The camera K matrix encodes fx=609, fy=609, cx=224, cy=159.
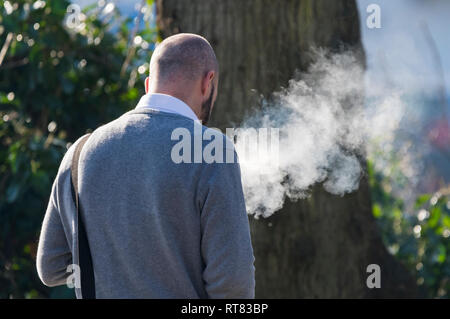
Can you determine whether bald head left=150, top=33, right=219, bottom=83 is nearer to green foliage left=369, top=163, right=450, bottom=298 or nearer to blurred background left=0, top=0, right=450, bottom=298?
blurred background left=0, top=0, right=450, bottom=298

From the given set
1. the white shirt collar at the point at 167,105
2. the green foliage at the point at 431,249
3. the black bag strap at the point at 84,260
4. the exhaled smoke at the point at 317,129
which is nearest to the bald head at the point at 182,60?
the white shirt collar at the point at 167,105

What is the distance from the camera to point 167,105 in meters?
1.81

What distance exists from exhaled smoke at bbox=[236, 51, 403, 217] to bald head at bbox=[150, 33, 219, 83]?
0.98 metres

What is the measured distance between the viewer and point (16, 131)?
420 cm

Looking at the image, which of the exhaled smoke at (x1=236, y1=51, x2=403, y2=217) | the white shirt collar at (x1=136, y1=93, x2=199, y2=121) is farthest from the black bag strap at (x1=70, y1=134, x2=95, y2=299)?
the exhaled smoke at (x1=236, y1=51, x2=403, y2=217)

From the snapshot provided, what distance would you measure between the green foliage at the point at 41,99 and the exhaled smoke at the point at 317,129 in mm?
1466

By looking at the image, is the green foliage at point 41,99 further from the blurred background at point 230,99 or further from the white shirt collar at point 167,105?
the white shirt collar at point 167,105

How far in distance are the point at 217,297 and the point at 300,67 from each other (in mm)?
1799

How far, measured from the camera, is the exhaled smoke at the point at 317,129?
9.76 ft

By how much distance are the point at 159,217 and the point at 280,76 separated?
177 cm

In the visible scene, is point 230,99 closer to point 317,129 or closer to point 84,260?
point 317,129

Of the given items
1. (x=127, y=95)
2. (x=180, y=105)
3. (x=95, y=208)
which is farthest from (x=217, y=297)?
(x=127, y=95)
